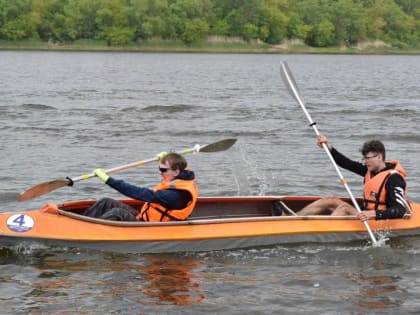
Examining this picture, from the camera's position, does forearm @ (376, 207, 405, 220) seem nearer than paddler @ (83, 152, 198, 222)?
No

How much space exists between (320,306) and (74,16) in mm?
86212

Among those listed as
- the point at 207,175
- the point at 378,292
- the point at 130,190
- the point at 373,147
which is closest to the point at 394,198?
the point at 373,147

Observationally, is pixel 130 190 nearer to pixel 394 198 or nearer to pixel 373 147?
pixel 373 147

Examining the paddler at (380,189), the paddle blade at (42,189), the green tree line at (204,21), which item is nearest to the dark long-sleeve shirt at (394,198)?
the paddler at (380,189)

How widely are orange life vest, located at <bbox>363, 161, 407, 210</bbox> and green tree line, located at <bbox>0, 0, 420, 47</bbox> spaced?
83.0 m

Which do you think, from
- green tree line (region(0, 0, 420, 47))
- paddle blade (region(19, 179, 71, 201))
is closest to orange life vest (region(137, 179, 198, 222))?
paddle blade (region(19, 179, 71, 201))

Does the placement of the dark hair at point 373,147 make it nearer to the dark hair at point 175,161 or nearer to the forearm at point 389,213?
the forearm at point 389,213

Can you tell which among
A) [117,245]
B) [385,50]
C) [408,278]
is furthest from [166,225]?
[385,50]

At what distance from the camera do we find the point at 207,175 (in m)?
15.3

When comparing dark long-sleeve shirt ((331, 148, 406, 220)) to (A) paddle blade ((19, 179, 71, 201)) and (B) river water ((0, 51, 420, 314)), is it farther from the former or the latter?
(A) paddle blade ((19, 179, 71, 201))

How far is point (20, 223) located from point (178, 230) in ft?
5.67

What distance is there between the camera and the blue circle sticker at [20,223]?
948cm

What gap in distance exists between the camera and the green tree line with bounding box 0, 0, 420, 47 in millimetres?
92812

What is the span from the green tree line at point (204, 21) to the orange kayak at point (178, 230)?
8313 centimetres
